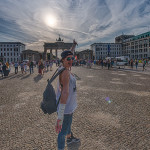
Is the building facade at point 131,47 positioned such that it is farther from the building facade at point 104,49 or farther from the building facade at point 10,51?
the building facade at point 10,51

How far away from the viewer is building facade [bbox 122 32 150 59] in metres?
82.1

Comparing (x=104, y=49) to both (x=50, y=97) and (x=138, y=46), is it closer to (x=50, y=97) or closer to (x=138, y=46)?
(x=138, y=46)

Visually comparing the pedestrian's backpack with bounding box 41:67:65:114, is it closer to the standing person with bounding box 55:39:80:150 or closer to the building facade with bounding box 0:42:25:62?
the standing person with bounding box 55:39:80:150

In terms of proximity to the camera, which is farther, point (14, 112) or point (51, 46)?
point (51, 46)

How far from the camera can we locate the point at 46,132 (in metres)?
3.31

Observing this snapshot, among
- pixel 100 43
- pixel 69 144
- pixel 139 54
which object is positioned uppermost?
pixel 100 43

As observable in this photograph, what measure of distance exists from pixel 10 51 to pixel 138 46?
3850 inches

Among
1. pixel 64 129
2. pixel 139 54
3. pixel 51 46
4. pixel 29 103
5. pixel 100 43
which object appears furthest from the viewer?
pixel 100 43

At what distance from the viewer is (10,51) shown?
104375 millimetres

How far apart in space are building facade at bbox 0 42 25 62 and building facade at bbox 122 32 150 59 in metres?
86.8

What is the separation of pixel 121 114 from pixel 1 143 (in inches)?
139

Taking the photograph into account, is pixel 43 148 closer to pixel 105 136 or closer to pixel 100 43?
pixel 105 136

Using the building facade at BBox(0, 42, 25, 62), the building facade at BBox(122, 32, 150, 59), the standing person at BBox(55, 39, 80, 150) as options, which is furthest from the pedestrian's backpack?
the building facade at BBox(0, 42, 25, 62)

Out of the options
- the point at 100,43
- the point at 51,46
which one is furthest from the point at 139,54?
the point at 51,46
